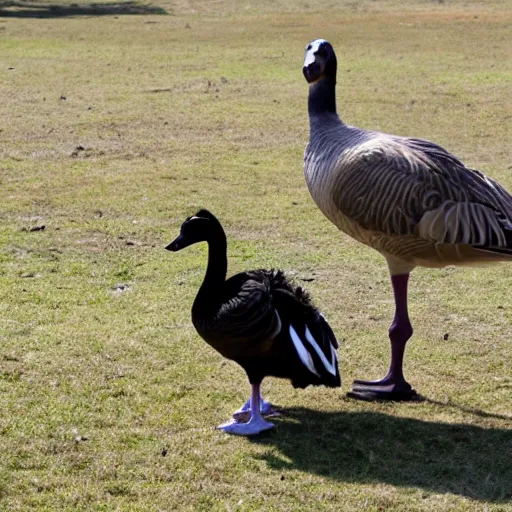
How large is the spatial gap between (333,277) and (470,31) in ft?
59.3

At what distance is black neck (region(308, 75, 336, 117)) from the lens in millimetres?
6156

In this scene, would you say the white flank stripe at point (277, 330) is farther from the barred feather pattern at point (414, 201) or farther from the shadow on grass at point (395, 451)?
the barred feather pattern at point (414, 201)

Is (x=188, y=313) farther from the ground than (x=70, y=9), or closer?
closer

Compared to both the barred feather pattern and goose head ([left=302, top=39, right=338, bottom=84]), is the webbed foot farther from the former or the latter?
goose head ([left=302, top=39, right=338, bottom=84])

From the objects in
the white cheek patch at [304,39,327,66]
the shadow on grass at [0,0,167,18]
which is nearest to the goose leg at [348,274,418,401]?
the white cheek patch at [304,39,327,66]

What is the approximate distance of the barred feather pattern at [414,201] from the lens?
531 centimetres

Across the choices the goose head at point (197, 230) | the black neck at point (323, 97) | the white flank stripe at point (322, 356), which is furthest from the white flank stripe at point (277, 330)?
the black neck at point (323, 97)

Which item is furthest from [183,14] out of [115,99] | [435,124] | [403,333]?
[403,333]

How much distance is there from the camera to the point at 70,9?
31516 millimetres

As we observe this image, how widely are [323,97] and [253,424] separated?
222 cm

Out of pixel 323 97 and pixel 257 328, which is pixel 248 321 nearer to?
pixel 257 328

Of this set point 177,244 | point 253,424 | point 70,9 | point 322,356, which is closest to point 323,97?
point 177,244

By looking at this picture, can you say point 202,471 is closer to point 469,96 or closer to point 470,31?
point 469,96

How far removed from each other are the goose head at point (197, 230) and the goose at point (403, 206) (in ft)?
2.55
